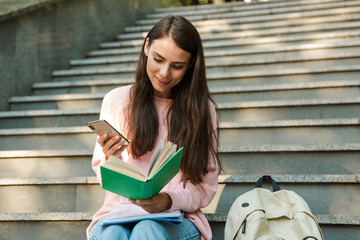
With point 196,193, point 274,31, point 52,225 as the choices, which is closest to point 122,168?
point 196,193

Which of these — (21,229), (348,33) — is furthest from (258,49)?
(21,229)

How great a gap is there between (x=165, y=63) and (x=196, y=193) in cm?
68

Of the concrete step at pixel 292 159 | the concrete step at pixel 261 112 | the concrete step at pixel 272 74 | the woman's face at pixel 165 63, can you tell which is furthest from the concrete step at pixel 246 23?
the woman's face at pixel 165 63

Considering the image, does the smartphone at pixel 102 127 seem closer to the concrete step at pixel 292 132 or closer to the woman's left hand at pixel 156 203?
the woman's left hand at pixel 156 203

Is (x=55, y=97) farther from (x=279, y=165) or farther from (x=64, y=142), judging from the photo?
(x=279, y=165)

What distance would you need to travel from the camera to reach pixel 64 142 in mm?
3498

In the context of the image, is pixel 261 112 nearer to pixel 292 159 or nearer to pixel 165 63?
pixel 292 159

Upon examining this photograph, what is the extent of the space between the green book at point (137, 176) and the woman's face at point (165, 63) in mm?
547

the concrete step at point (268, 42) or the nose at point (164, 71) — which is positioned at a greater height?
the nose at point (164, 71)

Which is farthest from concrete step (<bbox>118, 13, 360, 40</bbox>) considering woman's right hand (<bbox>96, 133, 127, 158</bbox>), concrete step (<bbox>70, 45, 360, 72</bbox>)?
woman's right hand (<bbox>96, 133, 127, 158</bbox>)

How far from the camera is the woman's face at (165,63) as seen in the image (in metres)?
2.00

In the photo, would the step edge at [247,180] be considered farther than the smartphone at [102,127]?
Yes

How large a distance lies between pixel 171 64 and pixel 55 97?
258cm

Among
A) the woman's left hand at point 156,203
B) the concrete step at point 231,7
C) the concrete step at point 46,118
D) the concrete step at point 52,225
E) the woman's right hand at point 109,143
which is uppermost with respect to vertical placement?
the concrete step at point 231,7
